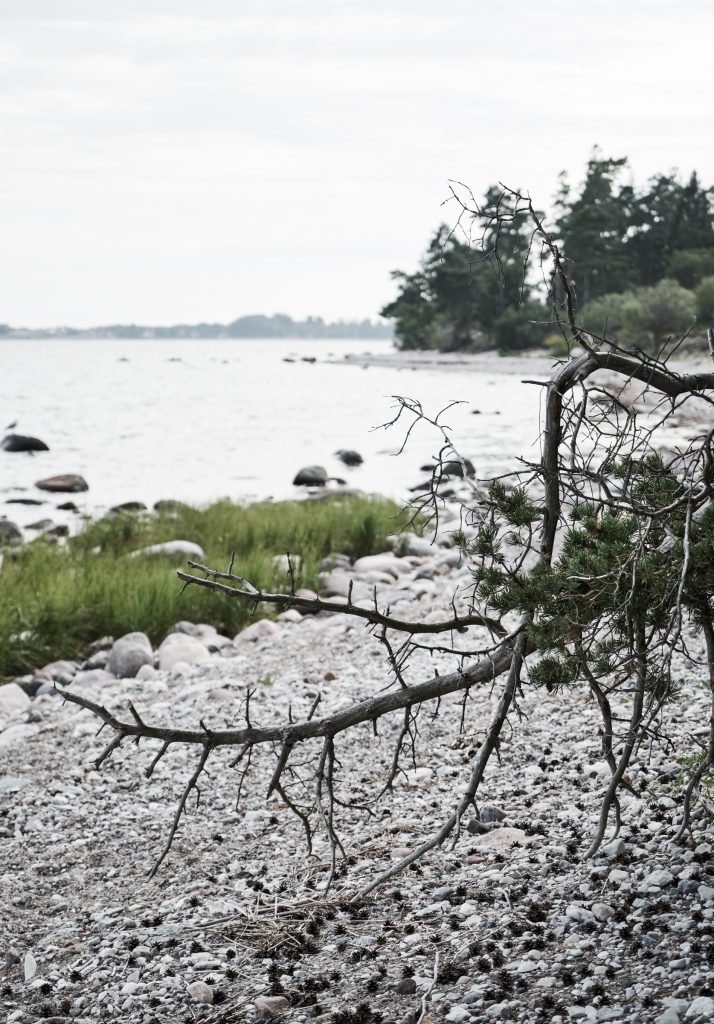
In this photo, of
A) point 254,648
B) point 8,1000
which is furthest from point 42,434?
point 8,1000

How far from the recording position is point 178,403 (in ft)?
159

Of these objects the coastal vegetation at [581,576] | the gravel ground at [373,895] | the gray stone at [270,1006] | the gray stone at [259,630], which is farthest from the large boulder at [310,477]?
the gray stone at [270,1006]

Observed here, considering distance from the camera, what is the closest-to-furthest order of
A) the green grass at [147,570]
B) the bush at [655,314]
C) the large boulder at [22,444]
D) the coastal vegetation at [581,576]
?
the coastal vegetation at [581,576] < the green grass at [147,570] < the large boulder at [22,444] < the bush at [655,314]

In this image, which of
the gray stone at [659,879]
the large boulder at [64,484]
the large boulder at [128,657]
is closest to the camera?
the gray stone at [659,879]

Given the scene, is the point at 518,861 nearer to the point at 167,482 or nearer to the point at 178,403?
the point at 167,482

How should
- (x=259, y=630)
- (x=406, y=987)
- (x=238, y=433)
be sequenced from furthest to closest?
(x=238, y=433) < (x=259, y=630) < (x=406, y=987)

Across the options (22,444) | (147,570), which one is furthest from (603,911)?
(22,444)

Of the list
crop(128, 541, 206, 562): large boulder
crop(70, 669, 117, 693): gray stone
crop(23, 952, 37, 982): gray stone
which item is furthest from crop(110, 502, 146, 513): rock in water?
crop(23, 952, 37, 982): gray stone

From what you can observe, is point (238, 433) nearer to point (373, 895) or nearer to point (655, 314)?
point (655, 314)

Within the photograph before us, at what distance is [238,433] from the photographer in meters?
33.3

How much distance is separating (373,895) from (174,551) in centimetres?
782

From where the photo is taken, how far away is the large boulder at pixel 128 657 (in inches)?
309

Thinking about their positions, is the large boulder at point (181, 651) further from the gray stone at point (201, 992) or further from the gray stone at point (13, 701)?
the gray stone at point (201, 992)

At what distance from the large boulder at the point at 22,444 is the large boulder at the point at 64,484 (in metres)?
7.04
